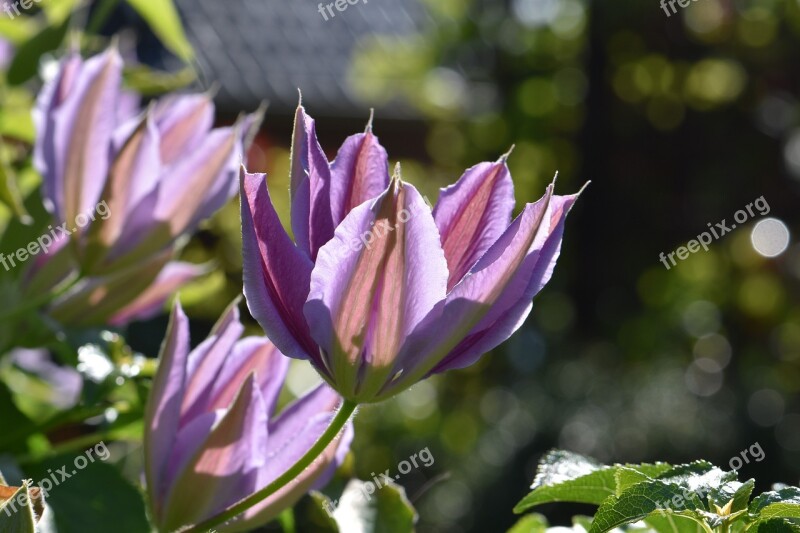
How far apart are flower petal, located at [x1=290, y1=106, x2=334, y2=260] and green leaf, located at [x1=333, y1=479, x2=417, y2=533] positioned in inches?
7.1

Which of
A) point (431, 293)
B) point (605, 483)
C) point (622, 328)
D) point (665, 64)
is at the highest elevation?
point (431, 293)

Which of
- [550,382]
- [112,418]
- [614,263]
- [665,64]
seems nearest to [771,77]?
[665,64]

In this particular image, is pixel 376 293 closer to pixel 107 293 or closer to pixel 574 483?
pixel 574 483

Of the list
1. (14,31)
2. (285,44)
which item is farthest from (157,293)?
(285,44)

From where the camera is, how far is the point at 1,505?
1.54ft

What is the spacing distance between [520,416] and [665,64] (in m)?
2.34

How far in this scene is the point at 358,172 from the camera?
1.83 feet

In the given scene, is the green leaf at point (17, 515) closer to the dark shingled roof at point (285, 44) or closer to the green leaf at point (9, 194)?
the green leaf at point (9, 194)

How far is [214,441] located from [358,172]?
17 cm

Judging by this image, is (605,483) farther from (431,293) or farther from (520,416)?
(520,416)

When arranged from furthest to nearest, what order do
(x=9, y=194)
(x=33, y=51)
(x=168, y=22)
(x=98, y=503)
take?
1. (x=168, y=22)
2. (x=33, y=51)
3. (x=9, y=194)
4. (x=98, y=503)

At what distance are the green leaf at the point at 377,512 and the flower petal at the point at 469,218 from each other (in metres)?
0.15

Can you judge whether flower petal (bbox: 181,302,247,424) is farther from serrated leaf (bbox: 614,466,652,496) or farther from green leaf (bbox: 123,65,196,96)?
green leaf (bbox: 123,65,196,96)

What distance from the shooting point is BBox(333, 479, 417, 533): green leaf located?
63cm
